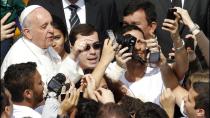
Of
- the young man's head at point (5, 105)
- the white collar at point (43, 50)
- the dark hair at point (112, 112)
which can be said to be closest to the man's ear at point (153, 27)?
the white collar at point (43, 50)

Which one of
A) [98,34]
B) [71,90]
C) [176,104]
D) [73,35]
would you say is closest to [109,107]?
[71,90]

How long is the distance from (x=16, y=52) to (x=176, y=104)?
168 cm

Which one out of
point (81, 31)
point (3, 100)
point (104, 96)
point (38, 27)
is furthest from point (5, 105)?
point (81, 31)

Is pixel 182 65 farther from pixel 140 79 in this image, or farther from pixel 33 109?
pixel 33 109

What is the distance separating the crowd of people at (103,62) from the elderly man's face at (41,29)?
1cm

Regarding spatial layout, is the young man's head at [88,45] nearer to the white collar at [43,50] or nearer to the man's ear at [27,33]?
the white collar at [43,50]

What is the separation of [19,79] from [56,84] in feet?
1.51

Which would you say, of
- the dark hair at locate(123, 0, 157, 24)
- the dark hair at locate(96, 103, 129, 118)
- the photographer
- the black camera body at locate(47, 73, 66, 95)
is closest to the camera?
the photographer

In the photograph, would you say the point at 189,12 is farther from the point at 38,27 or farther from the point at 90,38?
the point at 38,27

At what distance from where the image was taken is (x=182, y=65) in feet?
24.0

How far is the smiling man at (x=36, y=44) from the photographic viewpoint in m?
7.42

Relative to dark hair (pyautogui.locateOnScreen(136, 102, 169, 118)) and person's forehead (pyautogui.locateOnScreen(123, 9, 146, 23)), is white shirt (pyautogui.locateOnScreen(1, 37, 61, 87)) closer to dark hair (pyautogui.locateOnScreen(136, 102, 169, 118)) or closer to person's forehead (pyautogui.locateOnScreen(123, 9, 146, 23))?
person's forehead (pyautogui.locateOnScreen(123, 9, 146, 23))

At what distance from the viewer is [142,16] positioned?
27.1ft

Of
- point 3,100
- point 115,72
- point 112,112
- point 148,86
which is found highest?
point 3,100
